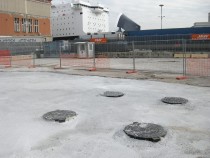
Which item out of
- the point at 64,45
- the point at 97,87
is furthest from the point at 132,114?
the point at 64,45

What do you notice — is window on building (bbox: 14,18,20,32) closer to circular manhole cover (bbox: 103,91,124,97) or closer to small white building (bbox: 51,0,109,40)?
small white building (bbox: 51,0,109,40)

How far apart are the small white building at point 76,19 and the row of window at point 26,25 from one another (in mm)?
6366

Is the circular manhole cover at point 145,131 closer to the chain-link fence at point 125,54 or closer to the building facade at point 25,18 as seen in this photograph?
the chain-link fence at point 125,54

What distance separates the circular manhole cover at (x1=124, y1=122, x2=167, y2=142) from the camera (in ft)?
15.9

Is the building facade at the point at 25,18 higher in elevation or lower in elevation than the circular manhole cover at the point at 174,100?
higher

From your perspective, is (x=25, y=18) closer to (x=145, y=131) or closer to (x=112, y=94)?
(x=112, y=94)

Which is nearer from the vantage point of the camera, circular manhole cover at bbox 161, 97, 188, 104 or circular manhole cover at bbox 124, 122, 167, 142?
circular manhole cover at bbox 124, 122, 167, 142

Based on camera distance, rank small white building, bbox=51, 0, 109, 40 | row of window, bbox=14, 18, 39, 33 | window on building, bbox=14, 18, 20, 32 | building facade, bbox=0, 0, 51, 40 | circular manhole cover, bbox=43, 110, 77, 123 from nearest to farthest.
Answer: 1. circular manhole cover, bbox=43, 110, 77, 123
2. building facade, bbox=0, 0, 51, 40
3. window on building, bbox=14, 18, 20, 32
4. row of window, bbox=14, 18, 39, 33
5. small white building, bbox=51, 0, 109, 40

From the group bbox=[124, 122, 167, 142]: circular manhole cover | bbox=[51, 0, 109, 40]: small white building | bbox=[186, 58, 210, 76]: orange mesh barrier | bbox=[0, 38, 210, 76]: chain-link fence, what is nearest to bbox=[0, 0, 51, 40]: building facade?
bbox=[51, 0, 109, 40]: small white building

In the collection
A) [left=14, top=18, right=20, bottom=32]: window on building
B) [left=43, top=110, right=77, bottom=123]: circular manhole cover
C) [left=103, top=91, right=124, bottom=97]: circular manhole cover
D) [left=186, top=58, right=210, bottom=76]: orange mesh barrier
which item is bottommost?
[left=43, top=110, right=77, bottom=123]: circular manhole cover

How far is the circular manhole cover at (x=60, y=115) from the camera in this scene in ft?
19.9

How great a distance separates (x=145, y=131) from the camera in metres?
5.14

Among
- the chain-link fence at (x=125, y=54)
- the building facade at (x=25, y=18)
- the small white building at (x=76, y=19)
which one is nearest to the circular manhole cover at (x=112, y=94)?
the chain-link fence at (x=125, y=54)

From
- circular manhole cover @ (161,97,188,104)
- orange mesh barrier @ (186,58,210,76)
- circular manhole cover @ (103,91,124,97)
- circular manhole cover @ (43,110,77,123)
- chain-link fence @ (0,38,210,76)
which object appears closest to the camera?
circular manhole cover @ (43,110,77,123)
